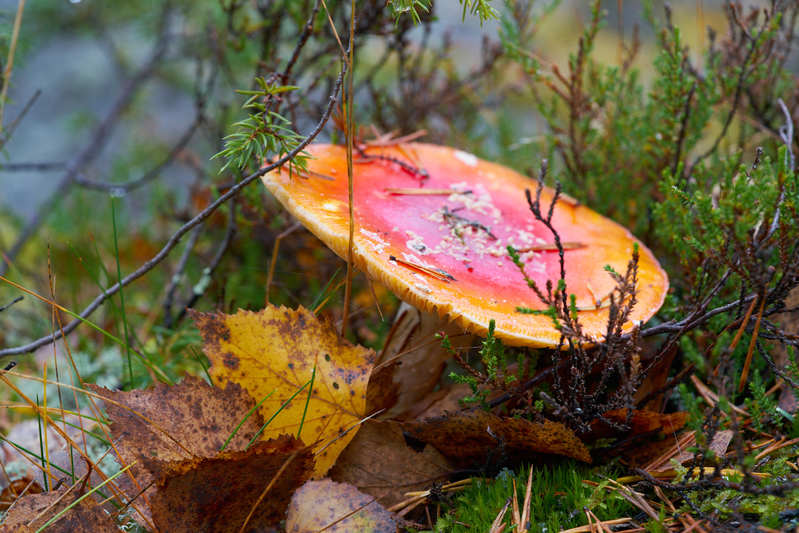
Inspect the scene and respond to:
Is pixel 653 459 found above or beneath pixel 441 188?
beneath

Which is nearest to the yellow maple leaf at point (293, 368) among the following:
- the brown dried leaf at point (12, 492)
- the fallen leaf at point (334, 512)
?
the fallen leaf at point (334, 512)

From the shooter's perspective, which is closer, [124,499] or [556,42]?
[124,499]

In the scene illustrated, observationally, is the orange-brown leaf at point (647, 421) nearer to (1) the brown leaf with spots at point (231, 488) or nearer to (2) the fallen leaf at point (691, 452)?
(2) the fallen leaf at point (691, 452)

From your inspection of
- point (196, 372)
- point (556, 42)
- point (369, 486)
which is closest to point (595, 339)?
point (369, 486)

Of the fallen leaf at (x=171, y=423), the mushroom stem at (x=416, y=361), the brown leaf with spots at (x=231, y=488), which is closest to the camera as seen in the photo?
the brown leaf with spots at (x=231, y=488)

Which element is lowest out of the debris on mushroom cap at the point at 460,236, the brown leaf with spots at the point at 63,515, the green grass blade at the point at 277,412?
the brown leaf with spots at the point at 63,515

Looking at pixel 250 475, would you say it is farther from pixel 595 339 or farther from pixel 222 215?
pixel 222 215

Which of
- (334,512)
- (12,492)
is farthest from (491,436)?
(12,492)
